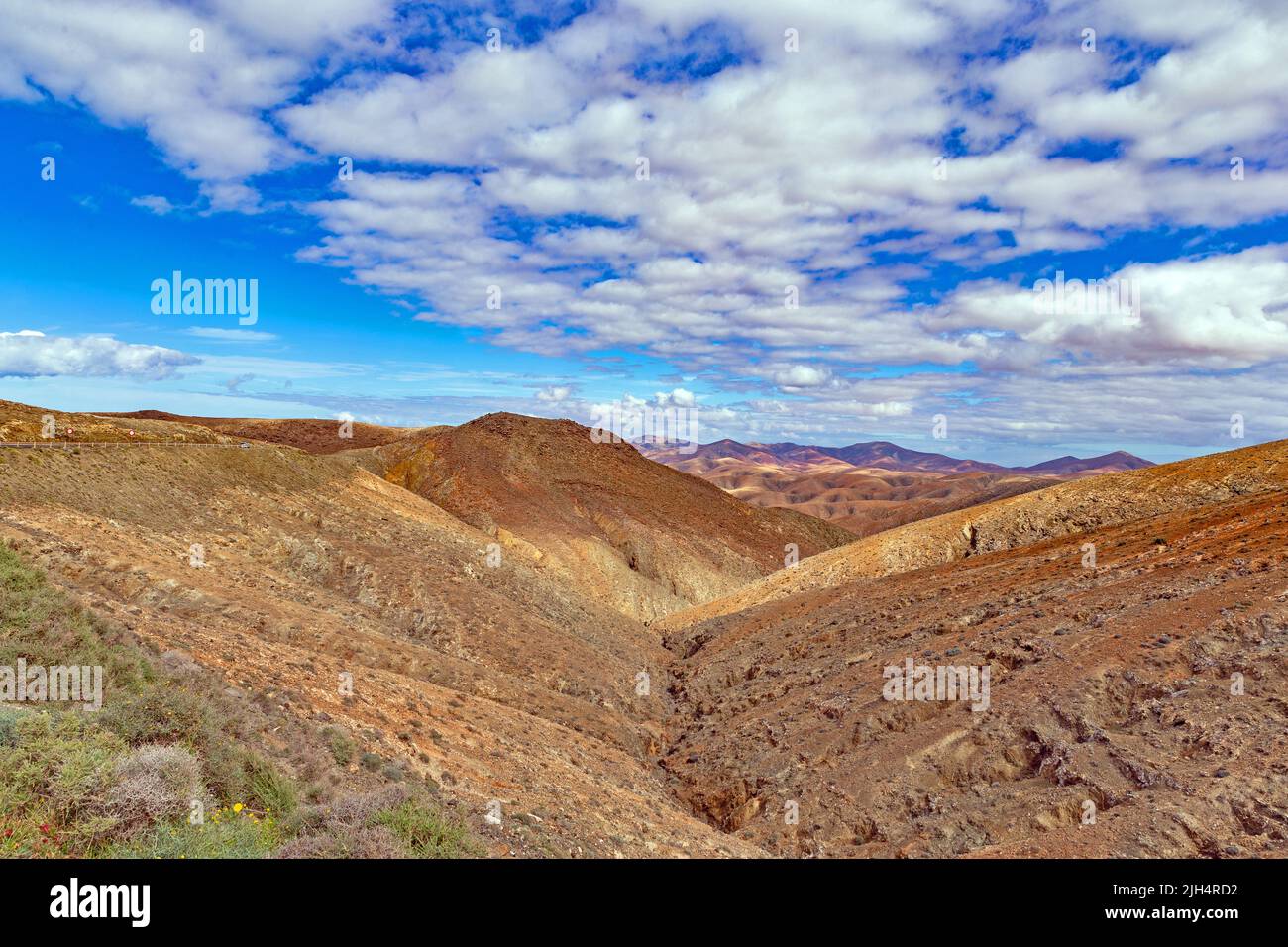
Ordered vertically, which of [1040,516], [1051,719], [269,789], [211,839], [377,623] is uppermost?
[1040,516]

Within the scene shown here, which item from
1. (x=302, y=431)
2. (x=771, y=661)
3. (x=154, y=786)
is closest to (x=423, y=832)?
(x=154, y=786)

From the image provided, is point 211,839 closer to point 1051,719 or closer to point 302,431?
point 1051,719

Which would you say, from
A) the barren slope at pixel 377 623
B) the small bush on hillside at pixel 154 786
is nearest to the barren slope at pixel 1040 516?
the barren slope at pixel 377 623

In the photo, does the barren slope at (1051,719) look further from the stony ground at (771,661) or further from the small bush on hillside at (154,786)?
the small bush on hillside at (154,786)

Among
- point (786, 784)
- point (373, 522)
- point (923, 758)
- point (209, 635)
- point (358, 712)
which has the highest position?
point (373, 522)

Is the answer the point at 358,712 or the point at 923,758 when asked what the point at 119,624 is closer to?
the point at 358,712

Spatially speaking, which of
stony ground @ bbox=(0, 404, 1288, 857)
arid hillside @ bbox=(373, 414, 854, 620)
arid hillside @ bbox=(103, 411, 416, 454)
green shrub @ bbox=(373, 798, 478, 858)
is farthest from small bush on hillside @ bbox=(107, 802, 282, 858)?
arid hillside @ bbox=(103, 411, 416, 454)
